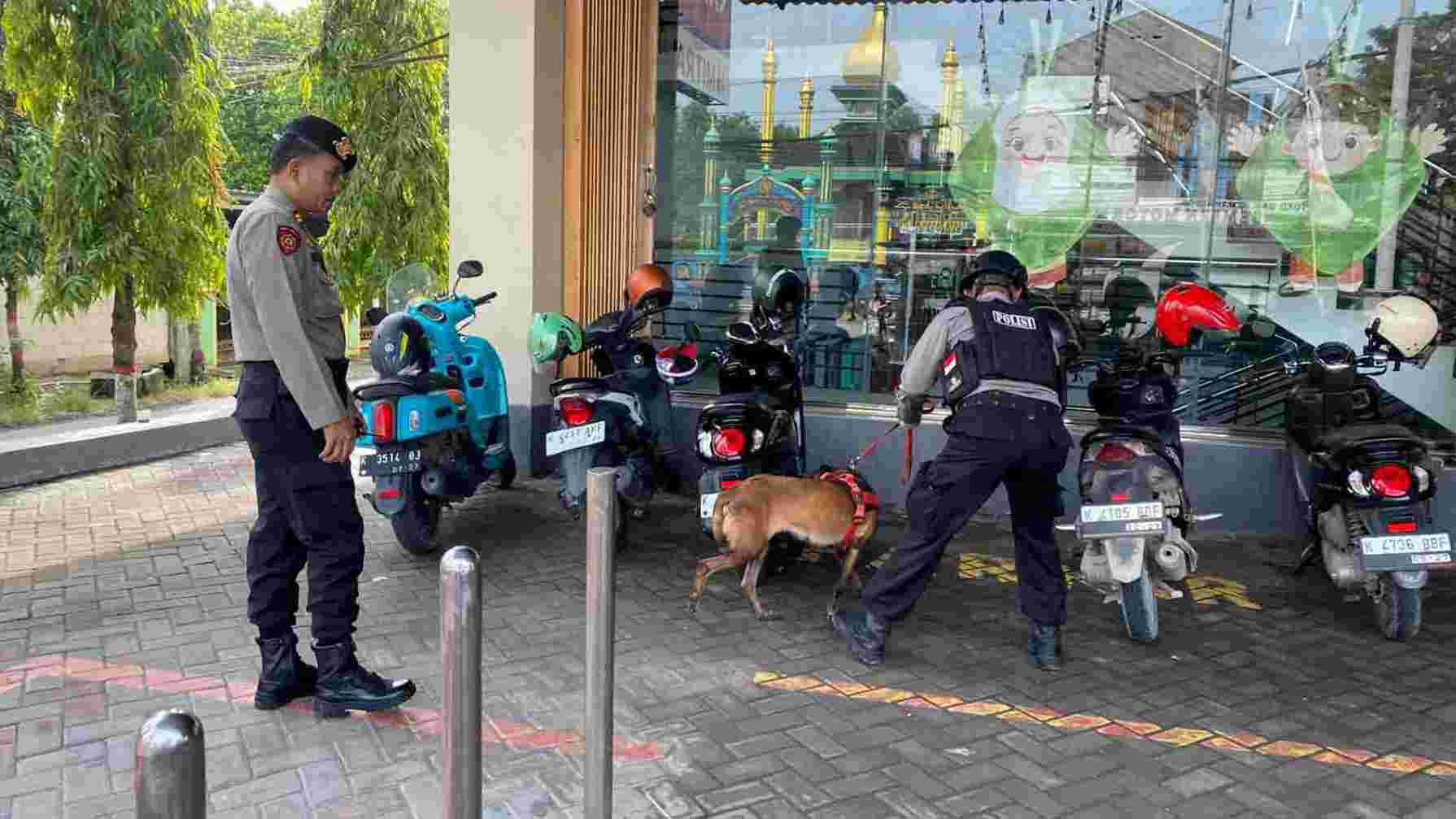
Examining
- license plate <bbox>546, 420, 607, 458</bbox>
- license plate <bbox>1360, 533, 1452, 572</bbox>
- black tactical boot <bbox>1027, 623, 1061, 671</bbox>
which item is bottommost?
black tactical boot <bbox>1027, 623, 1061, 671</bbox>

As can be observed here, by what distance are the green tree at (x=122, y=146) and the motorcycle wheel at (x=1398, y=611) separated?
8.46 metres

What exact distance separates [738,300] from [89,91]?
202 inches

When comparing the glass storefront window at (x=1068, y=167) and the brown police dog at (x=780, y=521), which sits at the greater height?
the glass storefront window at (x=1068, y=167)

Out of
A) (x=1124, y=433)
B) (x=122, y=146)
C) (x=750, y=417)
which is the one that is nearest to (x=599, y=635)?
(x=750, y=417)

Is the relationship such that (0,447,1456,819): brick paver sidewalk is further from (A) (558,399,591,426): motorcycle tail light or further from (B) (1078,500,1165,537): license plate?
(A) (558,399,591,426): motorcycle tail light

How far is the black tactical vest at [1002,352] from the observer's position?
418cm

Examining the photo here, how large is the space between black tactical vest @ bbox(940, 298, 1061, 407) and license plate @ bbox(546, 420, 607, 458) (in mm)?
1897

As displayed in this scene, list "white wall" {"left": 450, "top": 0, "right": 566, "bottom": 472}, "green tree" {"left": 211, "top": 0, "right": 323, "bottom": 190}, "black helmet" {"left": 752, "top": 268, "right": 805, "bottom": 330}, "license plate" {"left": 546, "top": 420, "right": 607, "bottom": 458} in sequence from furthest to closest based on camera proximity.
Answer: "green tree" {"left": 211, "top": 0, "right": 323, "bottom": 190}, "white wall" {"left": 450, "top": 0, "right": 566, "bottom": 472}, "black helmet" {"left": 752, "top": 268, "right": 805, "bottom": 330}, "license plate" {"left": 546, "top": 420, "right": 607, "bottom": 458}

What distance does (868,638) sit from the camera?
4.38m

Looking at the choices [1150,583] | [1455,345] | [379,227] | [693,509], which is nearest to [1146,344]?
[1150,583]

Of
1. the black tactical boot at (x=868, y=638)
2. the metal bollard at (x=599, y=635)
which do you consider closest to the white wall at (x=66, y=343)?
the black tactical boot at (x=868, y=638)

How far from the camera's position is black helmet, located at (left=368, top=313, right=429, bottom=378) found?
216 inches

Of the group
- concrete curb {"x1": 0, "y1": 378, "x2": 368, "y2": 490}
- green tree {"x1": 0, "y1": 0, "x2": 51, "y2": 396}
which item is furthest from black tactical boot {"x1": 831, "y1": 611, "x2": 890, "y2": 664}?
green tree {"x1": 0, "y1": 0, "x2": 51, "y2": 396}

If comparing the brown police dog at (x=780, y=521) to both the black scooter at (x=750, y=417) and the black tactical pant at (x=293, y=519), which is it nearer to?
the black scooter at (x=750, y=417)
